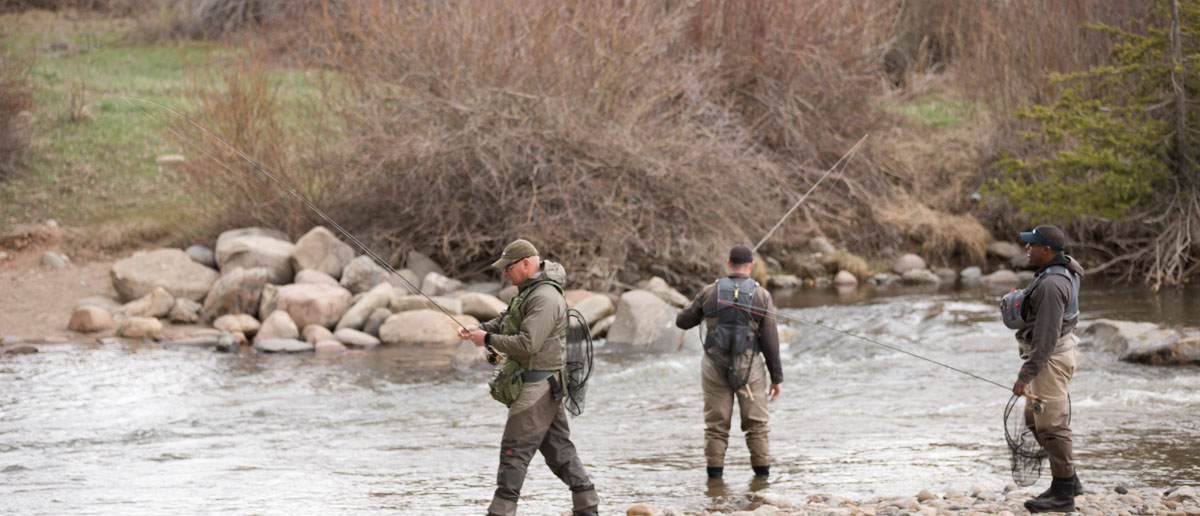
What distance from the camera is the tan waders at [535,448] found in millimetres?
6020

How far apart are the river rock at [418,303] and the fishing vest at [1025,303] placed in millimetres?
8804

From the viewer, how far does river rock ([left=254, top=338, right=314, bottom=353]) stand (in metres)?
13.7

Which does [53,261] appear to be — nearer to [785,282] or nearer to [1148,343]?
[785,282]

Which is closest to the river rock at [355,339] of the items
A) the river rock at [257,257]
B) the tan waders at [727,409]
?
the river rock at [257,257]

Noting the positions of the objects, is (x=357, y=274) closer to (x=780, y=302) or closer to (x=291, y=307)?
(x=291, y=307)

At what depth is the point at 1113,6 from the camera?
66.7 ft

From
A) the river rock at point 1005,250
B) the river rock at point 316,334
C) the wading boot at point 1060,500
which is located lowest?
the river rock at point 316,334

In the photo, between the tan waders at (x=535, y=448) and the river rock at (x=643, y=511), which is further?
the river rock at (x=643, y=511)

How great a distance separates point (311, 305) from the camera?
14656mm

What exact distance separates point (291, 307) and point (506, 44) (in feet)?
16.9

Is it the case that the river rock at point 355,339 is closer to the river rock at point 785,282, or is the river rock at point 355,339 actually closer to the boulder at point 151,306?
the boulder at point 151,306

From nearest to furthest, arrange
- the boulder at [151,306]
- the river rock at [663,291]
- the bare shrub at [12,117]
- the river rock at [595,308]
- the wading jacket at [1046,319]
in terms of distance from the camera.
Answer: the wading jacket at [1046,319], the river rock at [595,308], the boulder at [151,306], the river rock at [663,291], the bare shrub at [12,117]

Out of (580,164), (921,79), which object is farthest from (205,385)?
(921,79)

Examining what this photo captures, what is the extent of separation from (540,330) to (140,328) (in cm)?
999
